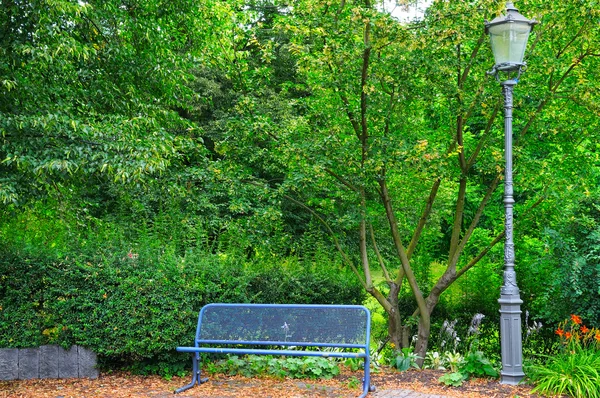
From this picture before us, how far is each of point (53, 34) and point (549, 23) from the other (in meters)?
6.85

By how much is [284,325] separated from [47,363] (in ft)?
9.24

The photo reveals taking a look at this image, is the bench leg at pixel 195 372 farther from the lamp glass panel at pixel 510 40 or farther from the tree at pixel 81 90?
the lamp glass panel at pixel 510 40

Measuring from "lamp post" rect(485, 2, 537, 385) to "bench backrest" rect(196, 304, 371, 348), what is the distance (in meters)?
1.61

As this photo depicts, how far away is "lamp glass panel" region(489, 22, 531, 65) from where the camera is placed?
6.92 m

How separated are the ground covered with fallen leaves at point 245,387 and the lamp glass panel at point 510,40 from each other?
3.69m

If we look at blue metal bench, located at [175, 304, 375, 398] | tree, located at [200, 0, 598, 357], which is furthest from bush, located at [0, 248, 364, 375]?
tree, located at [200, 0, 598, 357]

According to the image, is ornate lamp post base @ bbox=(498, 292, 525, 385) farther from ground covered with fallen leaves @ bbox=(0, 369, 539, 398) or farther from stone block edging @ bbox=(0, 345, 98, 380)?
stone block edging @ bbox=(0, 345, 98, 380)

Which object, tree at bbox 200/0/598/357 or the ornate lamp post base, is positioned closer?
the ornate lamp post base

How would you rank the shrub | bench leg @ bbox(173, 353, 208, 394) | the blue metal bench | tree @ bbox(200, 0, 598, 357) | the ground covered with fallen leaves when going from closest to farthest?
1. the shrub
2. the ground covered with fallen leaves
3. the blue metal bench
4. bench leg @ bbox(173, 353, 208, 394)
5. tree @ bbox(200, 0, 598, 357)

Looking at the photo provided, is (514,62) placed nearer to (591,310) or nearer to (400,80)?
(400,80)

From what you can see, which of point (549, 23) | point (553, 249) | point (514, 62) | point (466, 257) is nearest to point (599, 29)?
point (549, 23)

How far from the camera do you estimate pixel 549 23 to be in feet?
29.4

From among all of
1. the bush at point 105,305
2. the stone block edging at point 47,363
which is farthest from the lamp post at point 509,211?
the stone block edging at point 47,363

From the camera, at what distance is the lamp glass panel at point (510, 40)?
6.92 metres
